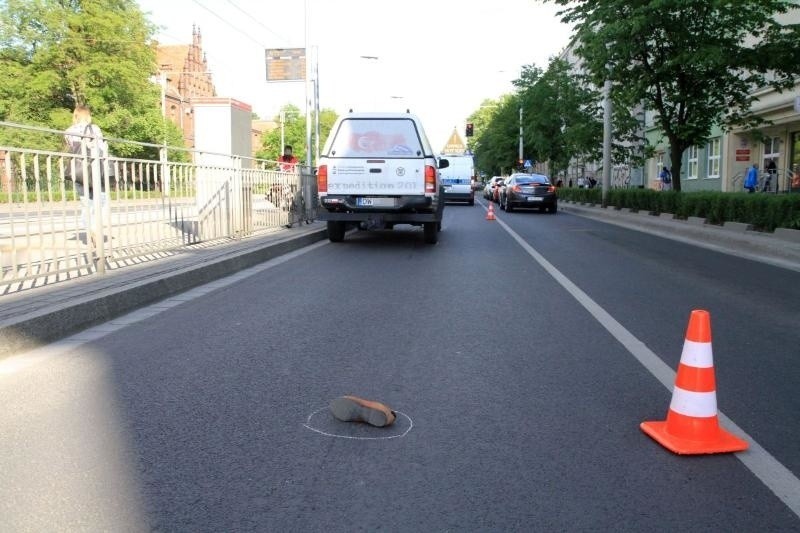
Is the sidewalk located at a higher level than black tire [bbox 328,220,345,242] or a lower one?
lower

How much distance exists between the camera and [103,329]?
6.38 m

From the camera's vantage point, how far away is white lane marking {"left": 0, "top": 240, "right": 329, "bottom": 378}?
523 centimetres

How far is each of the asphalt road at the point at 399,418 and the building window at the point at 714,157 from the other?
30703 mm

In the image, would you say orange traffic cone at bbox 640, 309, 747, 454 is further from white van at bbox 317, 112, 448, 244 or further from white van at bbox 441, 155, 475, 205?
white van at bbox 441, 155, 475, 205

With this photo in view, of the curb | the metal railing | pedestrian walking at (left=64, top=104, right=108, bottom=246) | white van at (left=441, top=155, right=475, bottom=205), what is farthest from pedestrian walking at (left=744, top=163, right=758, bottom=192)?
pedestrian walking at (left=64, top=104, right=108, bottom=246)

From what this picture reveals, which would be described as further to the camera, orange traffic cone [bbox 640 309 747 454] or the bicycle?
the bicycle

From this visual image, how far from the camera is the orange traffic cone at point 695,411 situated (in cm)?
354

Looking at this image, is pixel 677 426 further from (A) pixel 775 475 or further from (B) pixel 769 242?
(B) pixel 769 242

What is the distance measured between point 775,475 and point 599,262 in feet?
28.7

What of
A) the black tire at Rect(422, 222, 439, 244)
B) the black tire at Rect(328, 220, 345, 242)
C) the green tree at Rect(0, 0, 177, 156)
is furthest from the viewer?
the green tree at Rect(0, 0, 177, 156)

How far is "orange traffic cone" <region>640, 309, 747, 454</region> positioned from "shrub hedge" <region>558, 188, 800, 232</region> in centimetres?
1237

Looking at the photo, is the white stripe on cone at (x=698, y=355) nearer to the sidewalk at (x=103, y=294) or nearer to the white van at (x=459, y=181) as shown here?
the sidewalk at (x=103, y=294)

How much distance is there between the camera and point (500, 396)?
173 inches

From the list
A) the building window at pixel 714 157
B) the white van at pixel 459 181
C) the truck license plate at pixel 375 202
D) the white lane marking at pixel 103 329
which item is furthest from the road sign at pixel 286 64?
the building window at pixel 714 157
